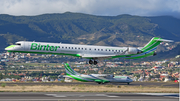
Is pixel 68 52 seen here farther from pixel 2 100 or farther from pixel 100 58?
pixel 2 100

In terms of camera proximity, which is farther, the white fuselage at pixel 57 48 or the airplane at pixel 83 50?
the airplane at pixel 83 50

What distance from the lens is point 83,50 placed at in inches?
2451

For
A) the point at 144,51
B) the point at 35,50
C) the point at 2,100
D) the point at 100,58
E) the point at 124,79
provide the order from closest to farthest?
1. the point at 2,100
2. the point at 35,50
3. the point at 100,58
4. the point at 144,51
5. the point at 124,79

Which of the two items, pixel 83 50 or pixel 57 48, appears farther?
pixel 83 50

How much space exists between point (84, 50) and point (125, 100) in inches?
871

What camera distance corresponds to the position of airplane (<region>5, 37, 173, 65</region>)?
59500mm

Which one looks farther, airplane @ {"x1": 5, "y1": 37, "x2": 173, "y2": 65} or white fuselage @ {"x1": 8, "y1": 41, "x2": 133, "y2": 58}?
airplane @ {"x1": 5, "y1": 37, "x2": 173, "y2": 65}

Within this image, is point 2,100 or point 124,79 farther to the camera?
point 124,79

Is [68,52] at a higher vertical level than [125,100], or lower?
higher

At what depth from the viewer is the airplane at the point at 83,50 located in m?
59.5

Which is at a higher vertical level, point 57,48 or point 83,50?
point 57,48

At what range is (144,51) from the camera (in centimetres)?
6900

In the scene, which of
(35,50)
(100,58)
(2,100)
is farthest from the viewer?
(100,58)

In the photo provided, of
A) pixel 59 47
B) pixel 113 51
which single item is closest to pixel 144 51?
pixel 113 51
